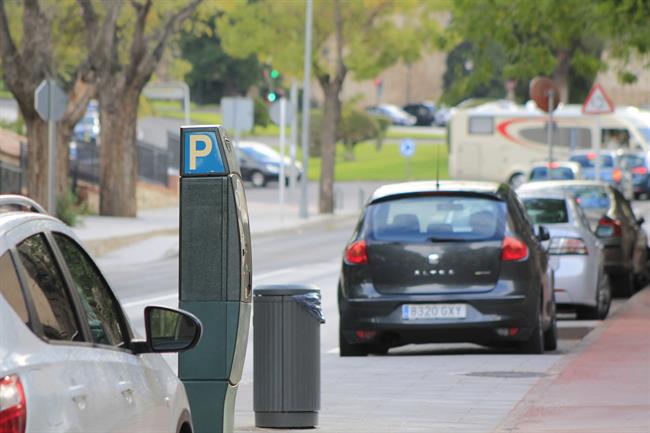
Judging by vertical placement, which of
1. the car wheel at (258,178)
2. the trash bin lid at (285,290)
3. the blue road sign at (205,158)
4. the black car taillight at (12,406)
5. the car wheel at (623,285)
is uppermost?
the blue road sign at (205,158)

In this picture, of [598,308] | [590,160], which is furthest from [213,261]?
[590,160]

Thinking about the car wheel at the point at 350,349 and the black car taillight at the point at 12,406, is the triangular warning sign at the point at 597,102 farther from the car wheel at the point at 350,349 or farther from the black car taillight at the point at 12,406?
the black car taillight at the point at 12,406

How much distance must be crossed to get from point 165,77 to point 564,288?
9689 centimetres

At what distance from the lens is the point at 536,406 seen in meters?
11.1

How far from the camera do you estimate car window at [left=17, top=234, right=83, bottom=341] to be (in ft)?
15.5

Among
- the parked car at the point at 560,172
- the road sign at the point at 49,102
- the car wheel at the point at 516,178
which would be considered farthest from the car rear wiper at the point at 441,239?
the car wheel at the point at 516,178

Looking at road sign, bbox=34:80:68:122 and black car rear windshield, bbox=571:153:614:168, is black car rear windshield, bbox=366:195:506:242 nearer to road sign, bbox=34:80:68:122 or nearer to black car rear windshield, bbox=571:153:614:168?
road sign, bbox=34:80:68:122

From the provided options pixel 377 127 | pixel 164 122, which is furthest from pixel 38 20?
pixel 164 122

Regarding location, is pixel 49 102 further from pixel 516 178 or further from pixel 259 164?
pixel 516 178

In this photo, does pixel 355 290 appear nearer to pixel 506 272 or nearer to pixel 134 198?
pixel 506 272

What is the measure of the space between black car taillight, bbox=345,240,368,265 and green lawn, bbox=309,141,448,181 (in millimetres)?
49617

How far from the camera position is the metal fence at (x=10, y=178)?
129 feet

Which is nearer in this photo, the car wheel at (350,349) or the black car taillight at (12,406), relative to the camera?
the black car taillight at (12,406)

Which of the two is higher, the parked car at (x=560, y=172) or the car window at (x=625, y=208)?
the car window at (x=625, y=208)
